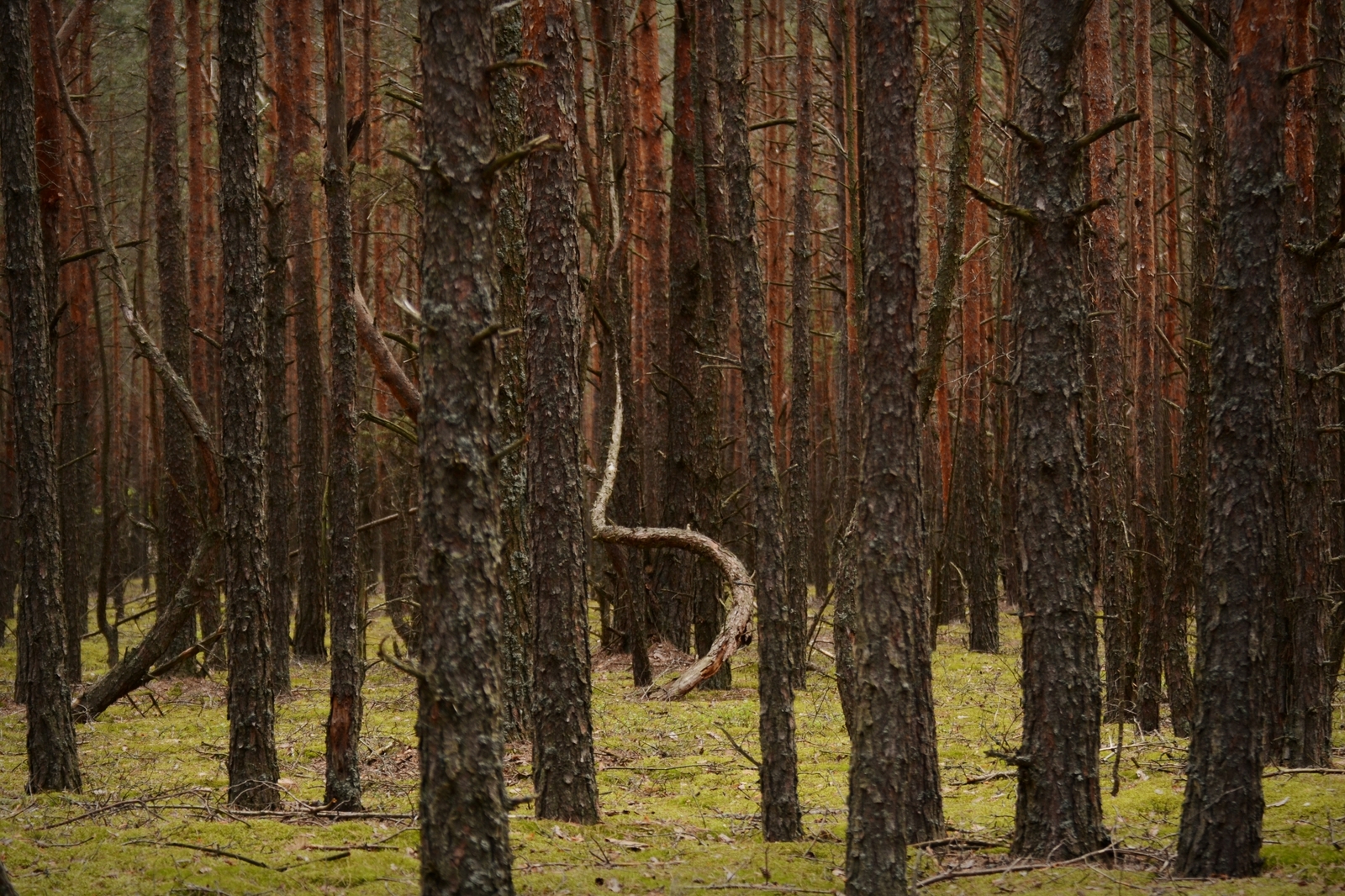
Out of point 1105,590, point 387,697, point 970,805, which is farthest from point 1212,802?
point 387,697

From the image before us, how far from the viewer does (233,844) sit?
6352 mm

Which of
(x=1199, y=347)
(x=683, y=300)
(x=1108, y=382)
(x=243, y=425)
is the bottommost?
(x=243, y=425)

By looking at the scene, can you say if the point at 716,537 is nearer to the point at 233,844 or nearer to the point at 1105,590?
the point at 1105,590

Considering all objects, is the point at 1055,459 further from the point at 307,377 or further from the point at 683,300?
the point at 307,377

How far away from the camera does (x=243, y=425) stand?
282 inches

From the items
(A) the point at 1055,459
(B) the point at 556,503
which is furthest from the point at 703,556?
(A) the point at 1055,459

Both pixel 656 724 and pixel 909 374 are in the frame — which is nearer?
pixel 909 374

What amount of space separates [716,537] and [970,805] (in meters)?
6.21

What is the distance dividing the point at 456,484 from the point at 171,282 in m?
10.3

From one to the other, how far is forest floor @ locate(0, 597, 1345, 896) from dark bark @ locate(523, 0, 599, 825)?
0.41 meters

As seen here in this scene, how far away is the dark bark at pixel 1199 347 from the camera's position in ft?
30.6

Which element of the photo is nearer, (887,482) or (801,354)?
(887,482)

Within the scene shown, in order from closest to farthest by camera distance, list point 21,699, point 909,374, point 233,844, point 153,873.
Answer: point 909,374, point 153,873, point 233,844, point 21,699

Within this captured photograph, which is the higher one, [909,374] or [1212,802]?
[909,374]
